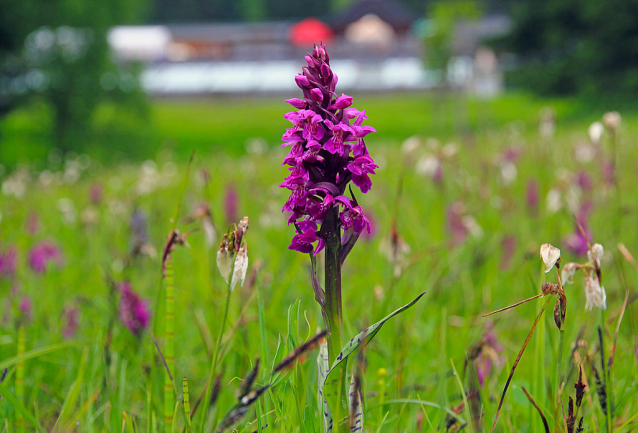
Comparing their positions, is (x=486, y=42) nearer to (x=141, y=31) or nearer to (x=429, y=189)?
(x=429, y=189)

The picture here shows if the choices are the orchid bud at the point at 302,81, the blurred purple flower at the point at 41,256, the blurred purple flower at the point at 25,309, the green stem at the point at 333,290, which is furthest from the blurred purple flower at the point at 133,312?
the orchid bud at the point at 302,81

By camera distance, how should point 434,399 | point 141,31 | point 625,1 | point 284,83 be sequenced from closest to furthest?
point 434,399
point 625,1
point 284,83
point 141,31

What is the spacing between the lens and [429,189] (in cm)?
603

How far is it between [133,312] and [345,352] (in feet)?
4.85

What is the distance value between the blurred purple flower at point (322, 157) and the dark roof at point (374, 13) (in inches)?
2641

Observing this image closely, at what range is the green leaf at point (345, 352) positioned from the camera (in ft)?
2.87

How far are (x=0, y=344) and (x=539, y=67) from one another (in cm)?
2936

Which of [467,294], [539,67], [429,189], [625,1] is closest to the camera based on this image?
[467,294]

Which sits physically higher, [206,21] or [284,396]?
[206,21]

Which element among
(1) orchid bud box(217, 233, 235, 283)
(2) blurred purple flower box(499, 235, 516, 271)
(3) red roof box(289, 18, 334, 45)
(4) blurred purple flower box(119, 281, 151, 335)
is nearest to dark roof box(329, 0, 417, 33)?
(3) red roof box(289, 18, 334, 45)

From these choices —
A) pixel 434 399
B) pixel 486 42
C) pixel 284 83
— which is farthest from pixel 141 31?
pixel 434 399

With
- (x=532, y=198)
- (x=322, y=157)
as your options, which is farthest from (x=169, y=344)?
(x=532, y=198)

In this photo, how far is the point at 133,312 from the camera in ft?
7.00

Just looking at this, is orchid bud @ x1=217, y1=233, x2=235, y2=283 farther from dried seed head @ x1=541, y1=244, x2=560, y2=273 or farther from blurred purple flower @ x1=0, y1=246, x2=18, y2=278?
blurred purple flower @ x1=0, y1=246, x2=18, y2=278
